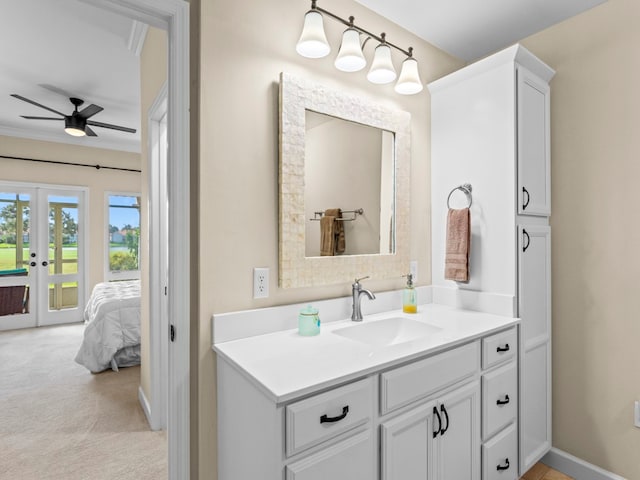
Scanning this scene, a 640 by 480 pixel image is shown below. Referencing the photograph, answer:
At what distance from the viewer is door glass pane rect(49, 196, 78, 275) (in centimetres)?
511

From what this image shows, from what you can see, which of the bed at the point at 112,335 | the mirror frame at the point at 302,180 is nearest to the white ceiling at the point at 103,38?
the mirror frame at the point at 302,180

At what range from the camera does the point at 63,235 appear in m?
5.19

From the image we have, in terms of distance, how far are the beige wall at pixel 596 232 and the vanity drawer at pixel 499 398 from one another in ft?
1.61

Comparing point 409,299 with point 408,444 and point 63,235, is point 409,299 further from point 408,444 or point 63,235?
point 63,235

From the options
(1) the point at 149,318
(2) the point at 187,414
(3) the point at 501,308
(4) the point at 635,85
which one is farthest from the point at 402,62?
(1) the point at 149,318

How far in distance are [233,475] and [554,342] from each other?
1.80m

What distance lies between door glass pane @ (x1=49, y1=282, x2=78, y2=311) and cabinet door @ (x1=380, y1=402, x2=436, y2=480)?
561cm

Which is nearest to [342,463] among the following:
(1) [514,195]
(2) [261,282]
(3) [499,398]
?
(2) [261,282]

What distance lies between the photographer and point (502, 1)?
1.84 m

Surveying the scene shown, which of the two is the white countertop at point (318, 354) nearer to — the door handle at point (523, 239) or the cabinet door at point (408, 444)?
the cabinet door at point (408, 444)

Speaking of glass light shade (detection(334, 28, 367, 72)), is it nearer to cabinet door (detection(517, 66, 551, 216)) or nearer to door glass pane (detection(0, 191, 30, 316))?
cabinet door (detection(517, 66, 551, 216))

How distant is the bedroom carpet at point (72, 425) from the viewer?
77.4 inches

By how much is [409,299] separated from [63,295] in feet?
17.6

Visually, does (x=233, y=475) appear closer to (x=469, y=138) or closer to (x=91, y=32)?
(x=469, y=138)
